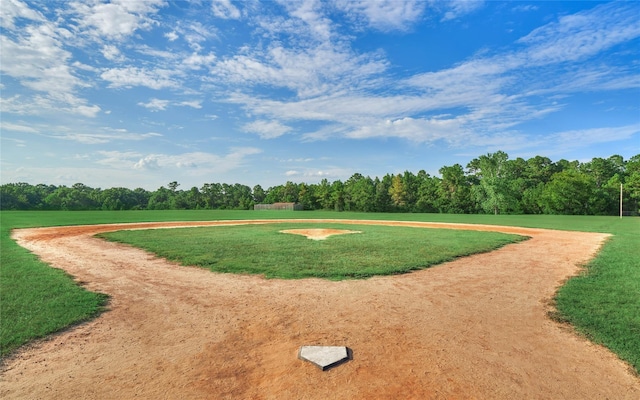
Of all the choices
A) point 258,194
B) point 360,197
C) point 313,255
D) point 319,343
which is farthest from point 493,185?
point 258,194

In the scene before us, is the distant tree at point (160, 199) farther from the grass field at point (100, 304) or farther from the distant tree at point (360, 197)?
the grass field at point (100, 304)

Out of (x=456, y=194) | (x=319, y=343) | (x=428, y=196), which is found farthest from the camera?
(x=428, y=196)

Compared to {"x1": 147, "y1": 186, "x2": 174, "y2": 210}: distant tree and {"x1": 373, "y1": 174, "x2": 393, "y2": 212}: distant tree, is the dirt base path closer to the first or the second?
{"x1": 373, "y1": 174, "x2": 393, "y2": 212}: distant tree

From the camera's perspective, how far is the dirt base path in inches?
128

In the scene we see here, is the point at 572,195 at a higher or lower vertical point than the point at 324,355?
higher

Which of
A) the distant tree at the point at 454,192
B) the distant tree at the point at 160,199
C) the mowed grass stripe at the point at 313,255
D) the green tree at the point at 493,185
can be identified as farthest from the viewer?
the distant tree at the point at 160,199

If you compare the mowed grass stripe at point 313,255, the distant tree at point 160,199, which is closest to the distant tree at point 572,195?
the mowed grass stripe at point 313,255

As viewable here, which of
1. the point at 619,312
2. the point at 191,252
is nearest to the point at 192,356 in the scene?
the point at 619,312

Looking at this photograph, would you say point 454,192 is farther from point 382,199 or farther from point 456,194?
point 382,199

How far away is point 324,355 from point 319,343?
423 millimetres

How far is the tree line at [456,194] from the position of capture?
4872 cm

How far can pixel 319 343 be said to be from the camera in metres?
4.23

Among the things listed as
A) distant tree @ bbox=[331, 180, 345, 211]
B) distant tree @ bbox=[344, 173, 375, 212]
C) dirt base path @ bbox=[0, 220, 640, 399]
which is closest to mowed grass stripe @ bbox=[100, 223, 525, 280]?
dirt base path @ bbox=[0, 220, 640, 399]

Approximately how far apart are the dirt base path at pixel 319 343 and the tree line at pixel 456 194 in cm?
5283
